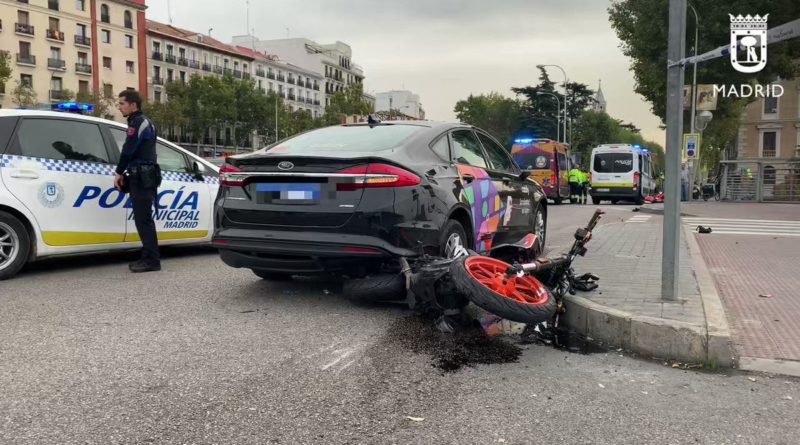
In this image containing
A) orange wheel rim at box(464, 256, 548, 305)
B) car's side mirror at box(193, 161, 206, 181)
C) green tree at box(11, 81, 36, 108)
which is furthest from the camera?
green tree at box(11, 81, 36, 108)

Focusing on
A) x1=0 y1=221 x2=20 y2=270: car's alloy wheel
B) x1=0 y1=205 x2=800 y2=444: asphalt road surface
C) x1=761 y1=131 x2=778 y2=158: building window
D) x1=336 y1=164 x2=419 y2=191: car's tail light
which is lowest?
x1=0 y1=205 x2=800 y2=444: asphalt road surface

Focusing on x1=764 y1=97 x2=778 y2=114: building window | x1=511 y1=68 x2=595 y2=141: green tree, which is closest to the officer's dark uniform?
x1=764 y1=97 x2=778 y2=114: building window

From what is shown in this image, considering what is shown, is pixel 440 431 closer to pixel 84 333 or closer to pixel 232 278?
pixel 84 333

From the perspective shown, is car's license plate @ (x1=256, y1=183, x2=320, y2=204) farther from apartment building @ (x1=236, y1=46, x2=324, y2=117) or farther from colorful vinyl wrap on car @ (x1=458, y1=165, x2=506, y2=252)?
apartment building @ (x1=236, y1=46, x2=324, y2=117)

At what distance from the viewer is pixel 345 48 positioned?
11656cm

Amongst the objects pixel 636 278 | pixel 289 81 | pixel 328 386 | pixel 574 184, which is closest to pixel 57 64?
pixel 289 81

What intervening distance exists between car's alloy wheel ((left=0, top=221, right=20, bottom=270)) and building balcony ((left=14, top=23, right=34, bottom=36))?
204ft

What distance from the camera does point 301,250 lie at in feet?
15.7

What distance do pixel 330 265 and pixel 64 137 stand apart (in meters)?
3.60

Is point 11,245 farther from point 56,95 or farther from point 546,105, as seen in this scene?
point 546,105

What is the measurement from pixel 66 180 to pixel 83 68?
211 feet

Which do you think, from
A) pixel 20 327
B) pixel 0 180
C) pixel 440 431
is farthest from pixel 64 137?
pixel 440 431

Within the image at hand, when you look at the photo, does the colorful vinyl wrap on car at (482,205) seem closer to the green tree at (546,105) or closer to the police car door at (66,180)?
the police car door at (66,180)

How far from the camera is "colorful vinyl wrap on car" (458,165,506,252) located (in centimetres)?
565
